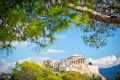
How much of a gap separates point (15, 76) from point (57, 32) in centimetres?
1603

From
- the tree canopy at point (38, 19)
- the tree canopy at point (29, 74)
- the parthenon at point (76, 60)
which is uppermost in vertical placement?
the tree canopy at point (38, 19)

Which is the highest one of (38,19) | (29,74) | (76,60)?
(38,19)

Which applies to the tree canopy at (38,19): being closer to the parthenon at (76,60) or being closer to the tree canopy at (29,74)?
the tree canopy at (29,74)

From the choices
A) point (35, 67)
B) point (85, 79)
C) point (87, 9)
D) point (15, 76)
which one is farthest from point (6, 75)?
point (87, 9)

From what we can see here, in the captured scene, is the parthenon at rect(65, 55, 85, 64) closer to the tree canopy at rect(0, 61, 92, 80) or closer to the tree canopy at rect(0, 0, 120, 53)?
the tree canopy at rect(0, 61, 92, 80)

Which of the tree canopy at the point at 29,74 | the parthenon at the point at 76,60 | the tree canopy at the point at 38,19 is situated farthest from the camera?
the parthenon at the point at 76,60

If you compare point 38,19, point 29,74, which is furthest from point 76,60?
point 38,19

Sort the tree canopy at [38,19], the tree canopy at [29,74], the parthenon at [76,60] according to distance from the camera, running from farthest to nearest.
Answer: the parthenon at [76,60] → the tree canopy at [29,74] → the tree canopy at [38,19]

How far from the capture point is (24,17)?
52.2 inches

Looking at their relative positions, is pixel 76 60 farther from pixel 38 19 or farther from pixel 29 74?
pixel 38 19

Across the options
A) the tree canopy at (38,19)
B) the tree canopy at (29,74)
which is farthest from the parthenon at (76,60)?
the tree canopy at (38,19)

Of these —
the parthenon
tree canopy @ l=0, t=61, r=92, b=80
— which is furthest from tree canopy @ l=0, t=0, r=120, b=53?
the parthenon

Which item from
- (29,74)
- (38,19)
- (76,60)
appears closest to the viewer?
(38,19)

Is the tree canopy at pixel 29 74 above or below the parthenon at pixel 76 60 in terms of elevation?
above
